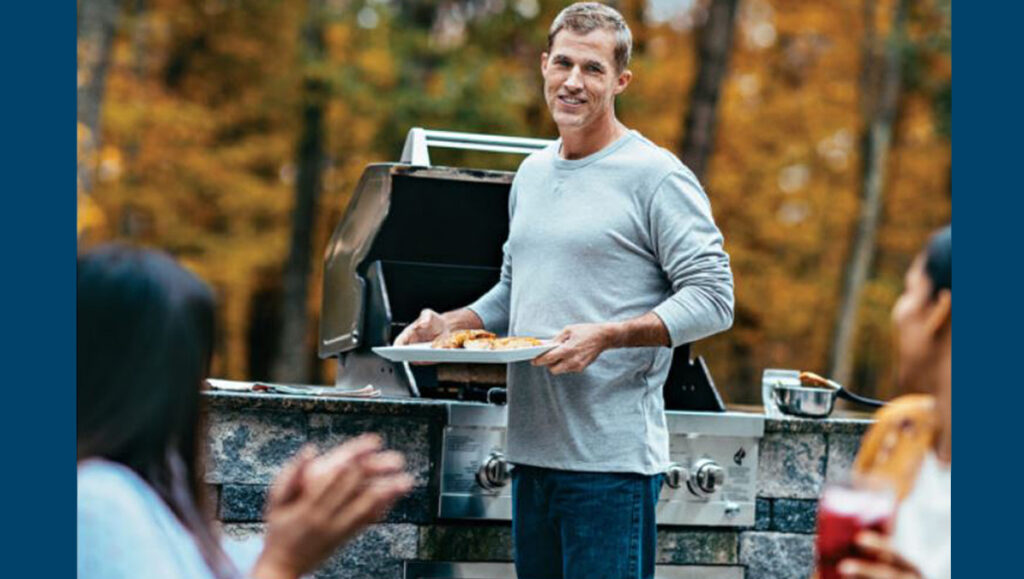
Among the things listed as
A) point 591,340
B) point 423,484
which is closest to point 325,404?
point 423,484

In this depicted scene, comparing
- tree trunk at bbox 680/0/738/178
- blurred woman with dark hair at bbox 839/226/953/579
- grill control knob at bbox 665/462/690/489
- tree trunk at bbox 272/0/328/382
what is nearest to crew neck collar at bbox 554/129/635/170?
grill control knob at bbox 665/462/690/489

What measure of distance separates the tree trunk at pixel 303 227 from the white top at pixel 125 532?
11207 mm

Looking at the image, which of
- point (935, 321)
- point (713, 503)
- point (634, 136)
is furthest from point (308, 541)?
point (713, 503)

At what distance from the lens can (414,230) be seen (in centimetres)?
432

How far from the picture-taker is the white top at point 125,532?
62.5 inches

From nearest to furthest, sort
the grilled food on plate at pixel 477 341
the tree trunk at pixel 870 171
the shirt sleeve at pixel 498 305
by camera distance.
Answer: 1. the grilled food on plate at pixel 477 341
2. the shirt sleeve at pixel 498 305
3. the tree trunk at pixel 870 171

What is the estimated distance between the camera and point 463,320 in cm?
353

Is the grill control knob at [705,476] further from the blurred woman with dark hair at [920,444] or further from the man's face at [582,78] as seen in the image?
the blurred woman with dark hair at [920,444]

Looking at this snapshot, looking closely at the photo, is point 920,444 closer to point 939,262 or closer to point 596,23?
point 939,262

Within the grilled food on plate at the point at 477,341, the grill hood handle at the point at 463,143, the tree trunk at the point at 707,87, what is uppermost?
the tree trunk at the point at 707,87

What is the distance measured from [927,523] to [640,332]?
1504 mm

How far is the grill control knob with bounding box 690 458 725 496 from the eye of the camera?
4062mm

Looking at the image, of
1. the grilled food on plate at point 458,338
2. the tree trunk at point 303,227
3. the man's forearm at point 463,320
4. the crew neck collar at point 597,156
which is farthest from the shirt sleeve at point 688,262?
the tree trunk at point 303,227

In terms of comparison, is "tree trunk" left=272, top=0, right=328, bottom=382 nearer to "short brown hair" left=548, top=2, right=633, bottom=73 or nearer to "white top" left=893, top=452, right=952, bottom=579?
"short brown hair" left=548, top=2, right=633, bottom=73
